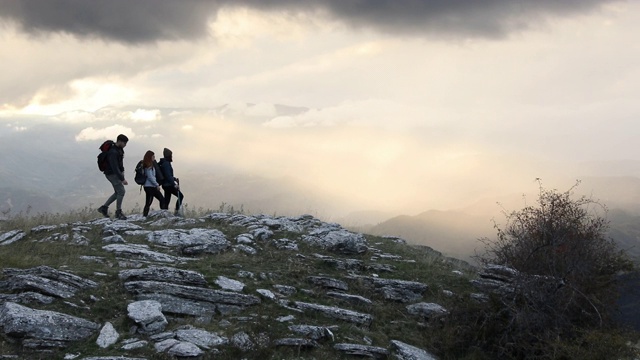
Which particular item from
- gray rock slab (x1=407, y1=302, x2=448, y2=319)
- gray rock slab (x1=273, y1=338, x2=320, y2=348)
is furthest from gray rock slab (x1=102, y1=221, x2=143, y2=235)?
gray rock slab (x1=407, y1=302, x2=448, y2=319)

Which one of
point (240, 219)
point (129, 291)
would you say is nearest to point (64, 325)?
point (129, 291)

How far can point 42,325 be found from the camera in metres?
9.09

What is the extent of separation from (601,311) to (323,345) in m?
8.14

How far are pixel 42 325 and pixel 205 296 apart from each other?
3.57 m

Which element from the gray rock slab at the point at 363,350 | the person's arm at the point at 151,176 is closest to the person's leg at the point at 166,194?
the person's arm at the point at 151,176

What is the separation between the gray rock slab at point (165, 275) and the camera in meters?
11.6

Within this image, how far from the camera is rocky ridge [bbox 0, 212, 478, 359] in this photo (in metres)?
9.20

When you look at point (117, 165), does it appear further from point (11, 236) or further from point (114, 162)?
point (11, 236)

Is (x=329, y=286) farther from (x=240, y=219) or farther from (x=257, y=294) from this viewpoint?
(x=240, y=219)

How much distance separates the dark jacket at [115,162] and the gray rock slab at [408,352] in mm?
14235

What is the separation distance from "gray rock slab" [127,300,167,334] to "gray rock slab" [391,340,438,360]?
5489 mm

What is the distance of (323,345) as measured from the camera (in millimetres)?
10211

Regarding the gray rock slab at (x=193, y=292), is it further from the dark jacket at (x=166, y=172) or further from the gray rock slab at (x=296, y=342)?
the dark jacket at (x=166, y=172)

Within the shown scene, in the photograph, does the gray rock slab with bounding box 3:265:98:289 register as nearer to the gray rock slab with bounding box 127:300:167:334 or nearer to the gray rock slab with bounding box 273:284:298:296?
the gray rock slab with bounding box 127:300:167:334
